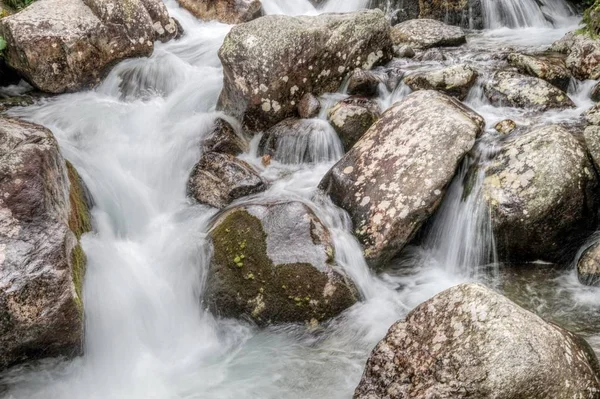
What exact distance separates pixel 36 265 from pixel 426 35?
27.0ft

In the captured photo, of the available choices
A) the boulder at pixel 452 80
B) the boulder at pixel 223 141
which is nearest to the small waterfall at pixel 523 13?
the boulder at pixel 452 80

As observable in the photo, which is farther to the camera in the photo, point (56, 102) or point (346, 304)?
point (56, 102)

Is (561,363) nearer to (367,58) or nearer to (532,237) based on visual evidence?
(532,237)

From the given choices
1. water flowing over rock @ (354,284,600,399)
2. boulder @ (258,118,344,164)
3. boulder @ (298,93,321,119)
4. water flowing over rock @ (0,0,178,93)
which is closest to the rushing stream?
boulder @ (258,118,344,164)

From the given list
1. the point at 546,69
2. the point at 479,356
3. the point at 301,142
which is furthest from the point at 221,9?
the point at 479,356

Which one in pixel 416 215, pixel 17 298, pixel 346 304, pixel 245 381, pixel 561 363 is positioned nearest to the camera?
pixel 561 363

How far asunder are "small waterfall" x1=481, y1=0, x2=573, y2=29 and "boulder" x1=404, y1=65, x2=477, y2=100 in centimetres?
489

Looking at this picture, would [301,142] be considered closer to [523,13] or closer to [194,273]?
[194,273]

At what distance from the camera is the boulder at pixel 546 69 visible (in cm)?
763

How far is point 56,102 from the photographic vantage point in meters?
8.09

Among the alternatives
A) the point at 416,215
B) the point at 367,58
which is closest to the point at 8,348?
the point at 416,215

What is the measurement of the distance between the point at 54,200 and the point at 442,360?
3.72 m

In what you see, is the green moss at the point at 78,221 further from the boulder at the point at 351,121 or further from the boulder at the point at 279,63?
the boulder at the point at 351,121

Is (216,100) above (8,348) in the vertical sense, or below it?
above
